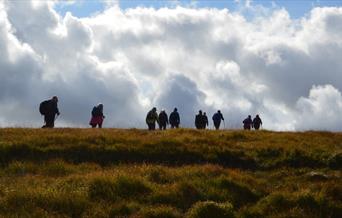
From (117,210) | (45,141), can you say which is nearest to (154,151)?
(45,141)

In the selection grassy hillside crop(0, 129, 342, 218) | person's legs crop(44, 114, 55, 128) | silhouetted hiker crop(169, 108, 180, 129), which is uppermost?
silhouetted hiker crop(169, 108, 180, 129)

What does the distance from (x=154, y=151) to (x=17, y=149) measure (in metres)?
6.16

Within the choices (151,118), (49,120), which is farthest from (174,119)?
(49,120)

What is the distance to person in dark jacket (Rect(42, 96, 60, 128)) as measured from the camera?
38.0m

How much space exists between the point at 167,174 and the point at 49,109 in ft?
50.3

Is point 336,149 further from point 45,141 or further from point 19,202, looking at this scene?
point 19,202

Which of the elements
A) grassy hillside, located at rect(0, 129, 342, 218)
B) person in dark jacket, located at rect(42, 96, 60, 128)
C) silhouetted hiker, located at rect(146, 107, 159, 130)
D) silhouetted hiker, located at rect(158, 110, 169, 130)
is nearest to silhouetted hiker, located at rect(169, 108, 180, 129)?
silhouetted hiker, located at rect(158, 110, 169, 130)

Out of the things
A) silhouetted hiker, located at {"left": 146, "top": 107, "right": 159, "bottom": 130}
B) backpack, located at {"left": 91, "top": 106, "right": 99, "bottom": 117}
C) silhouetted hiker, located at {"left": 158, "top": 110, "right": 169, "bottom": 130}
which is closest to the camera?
backpack, located at {"left": 91, "top": 106, "right": 99, "bottom": 117}

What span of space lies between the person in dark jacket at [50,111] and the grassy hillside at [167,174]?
273cm

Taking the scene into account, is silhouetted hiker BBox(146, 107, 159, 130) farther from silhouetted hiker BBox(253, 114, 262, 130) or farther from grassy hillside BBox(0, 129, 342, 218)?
silhouetted hiker BBox(253, 114, 262, 130)

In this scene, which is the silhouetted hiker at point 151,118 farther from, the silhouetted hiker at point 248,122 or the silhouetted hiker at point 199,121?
the silhouetted hiker at point 248,122

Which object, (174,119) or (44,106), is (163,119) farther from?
(44,106)

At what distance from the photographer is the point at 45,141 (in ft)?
101

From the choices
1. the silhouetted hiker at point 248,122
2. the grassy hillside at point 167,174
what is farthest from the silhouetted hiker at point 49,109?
the silhouetted hiker at point 248,122
